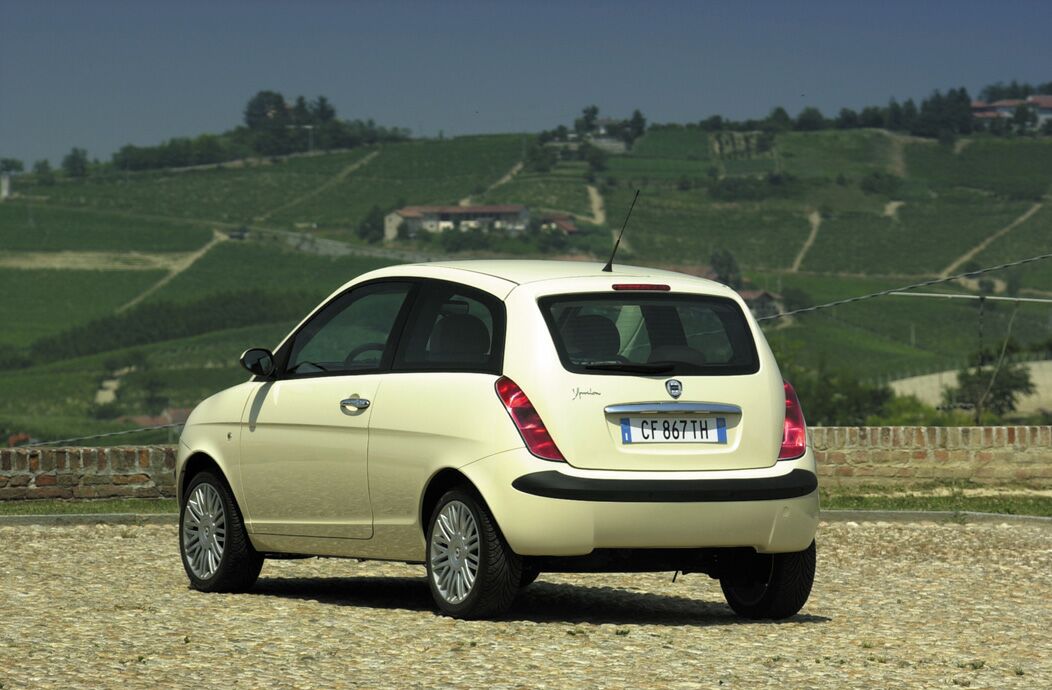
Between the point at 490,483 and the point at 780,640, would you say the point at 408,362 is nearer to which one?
the point at 490,483

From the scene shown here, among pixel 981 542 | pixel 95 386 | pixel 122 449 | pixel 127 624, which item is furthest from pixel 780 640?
pixel 95 386

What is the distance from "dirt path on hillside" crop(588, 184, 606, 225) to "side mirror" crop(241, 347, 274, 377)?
574ft

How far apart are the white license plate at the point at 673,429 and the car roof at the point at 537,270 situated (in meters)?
0.77

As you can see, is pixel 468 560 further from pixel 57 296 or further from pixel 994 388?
pixel 57 296

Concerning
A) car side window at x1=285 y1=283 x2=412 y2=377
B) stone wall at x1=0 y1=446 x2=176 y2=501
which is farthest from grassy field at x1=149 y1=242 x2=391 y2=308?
car side window at x1=285 y1=283 x2=412 y2=377

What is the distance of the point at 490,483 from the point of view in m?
7.96

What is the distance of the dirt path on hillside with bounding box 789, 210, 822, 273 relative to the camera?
168625 mm

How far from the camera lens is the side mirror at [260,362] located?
9570 millimetres

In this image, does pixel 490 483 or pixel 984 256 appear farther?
pixel 984 256

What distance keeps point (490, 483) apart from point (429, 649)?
99 cm

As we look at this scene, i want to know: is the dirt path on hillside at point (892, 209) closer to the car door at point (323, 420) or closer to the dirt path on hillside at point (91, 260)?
the dirt path on hillside at point (91, 260)

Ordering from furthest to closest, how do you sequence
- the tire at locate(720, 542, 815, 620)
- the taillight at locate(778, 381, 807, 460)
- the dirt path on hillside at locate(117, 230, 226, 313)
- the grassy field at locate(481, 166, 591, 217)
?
the grassy field at locate(481, 166, 591, 217), the dirt path on hillside at locate(117, 230, 226, 313), the tire at locate(720, 542, 815, 620), the taillight at locate(778, 381, 807, 460)

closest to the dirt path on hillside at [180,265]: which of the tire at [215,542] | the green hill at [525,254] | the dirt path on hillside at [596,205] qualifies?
the green hill at [525,254]

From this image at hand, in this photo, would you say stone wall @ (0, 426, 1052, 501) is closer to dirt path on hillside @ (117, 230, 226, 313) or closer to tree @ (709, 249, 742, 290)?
tree @ (709, 249, 742, 290)
